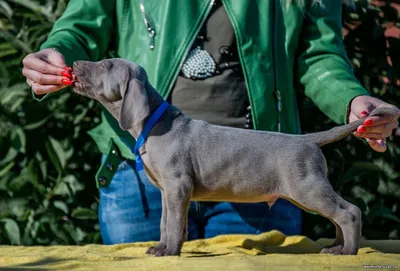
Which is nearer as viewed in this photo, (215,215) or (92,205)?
(215,215)

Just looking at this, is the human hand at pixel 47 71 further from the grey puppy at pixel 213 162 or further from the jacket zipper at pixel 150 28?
the jacket zipper at pixel 150 28

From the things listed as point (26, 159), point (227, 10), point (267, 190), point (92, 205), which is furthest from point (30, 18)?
point (267, 190)

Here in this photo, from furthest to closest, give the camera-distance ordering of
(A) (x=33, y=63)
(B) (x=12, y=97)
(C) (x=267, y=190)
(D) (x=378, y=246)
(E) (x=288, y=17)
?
(B) (x=12, y=97), (E) (x=288, y=17), (D) (x=378, y=246), (A) (x=33, y=63), (C) (x=267, y=190)

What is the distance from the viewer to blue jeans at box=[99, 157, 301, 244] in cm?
326

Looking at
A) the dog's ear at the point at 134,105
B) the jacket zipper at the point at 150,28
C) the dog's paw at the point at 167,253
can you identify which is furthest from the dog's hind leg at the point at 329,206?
the jacket zipper at the point at 150,28

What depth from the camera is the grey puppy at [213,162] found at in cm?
249

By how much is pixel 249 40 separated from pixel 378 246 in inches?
36.1

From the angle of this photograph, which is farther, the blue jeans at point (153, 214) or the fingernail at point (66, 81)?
the blue jeans at point (153, 214)

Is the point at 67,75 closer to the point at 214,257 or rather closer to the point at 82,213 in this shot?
the point at 214,257

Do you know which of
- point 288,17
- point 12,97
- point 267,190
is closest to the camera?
point 267,190

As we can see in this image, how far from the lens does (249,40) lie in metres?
3.16

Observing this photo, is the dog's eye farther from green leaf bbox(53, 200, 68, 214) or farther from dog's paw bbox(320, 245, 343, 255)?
green leaf bbox(53, 200, 68, 214)

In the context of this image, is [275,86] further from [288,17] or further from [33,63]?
[33,63]

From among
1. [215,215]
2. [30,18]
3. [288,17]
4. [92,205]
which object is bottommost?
[92,205]
